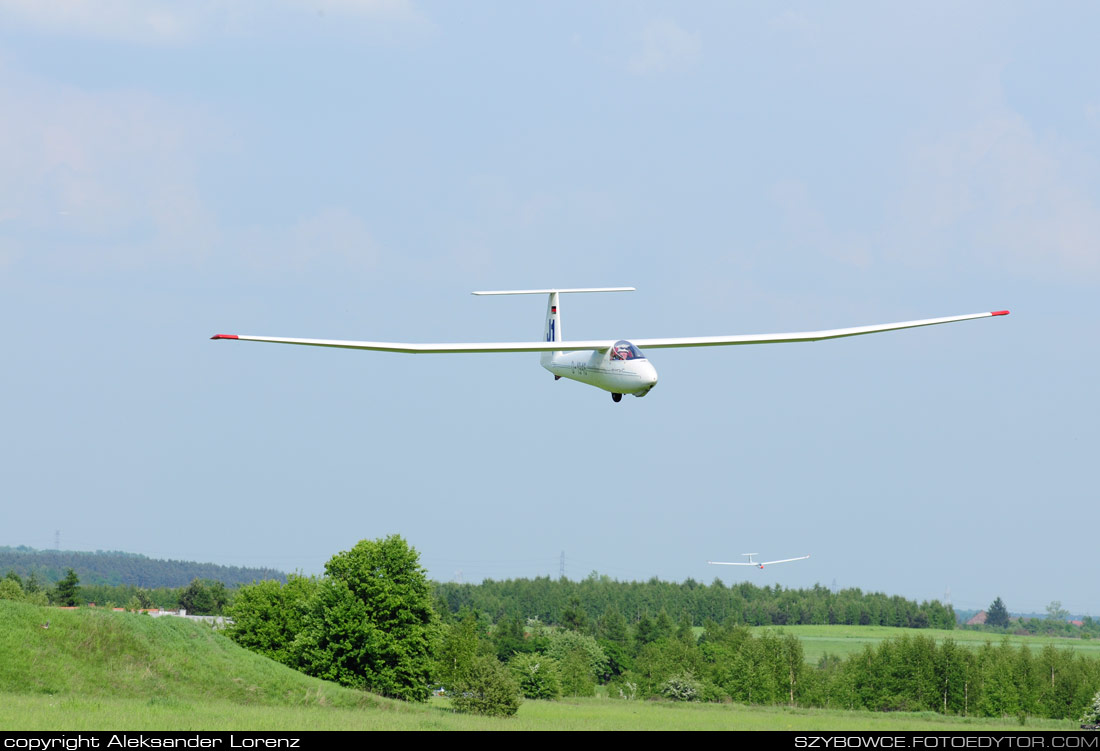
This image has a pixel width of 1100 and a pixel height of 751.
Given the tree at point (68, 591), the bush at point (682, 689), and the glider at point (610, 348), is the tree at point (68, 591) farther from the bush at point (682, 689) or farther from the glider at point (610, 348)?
the glider at point (610, 348)

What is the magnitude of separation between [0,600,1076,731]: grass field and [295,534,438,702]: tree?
1217cm

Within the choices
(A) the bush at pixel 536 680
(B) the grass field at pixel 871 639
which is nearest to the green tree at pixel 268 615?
(A) the bush at pixel 536 680

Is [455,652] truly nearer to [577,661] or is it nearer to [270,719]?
[577,661]

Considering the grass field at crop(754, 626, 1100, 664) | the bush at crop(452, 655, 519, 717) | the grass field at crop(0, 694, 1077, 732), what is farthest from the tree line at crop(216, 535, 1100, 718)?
the grass field at crop(0, 694, 1077, 732)

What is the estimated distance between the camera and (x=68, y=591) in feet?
421

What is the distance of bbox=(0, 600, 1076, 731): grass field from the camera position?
4275 cm

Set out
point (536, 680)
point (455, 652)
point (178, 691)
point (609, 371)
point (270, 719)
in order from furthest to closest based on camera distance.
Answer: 1. point (536, 680)
2. point (455, 652)
3. point (178, 691)
4. point (270, 719)
5. point (609, 371)

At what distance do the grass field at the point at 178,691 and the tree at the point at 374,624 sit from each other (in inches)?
479

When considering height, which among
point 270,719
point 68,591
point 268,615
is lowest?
point 270,719

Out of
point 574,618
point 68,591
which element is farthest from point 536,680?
point 574,618

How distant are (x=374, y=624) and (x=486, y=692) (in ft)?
35.8

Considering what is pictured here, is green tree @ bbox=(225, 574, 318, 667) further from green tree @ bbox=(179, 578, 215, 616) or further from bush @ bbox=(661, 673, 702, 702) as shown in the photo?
green tree @ bbox=(179, 578, 215, 616)

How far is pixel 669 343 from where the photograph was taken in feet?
123
